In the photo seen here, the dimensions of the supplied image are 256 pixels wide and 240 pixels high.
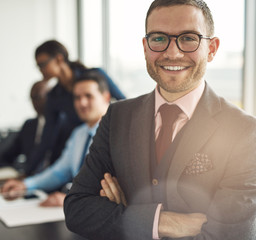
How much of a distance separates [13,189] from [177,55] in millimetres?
1847

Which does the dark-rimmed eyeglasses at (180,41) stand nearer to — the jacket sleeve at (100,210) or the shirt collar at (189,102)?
the shirt collar at (189,102)

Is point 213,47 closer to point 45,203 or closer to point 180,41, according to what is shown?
point 180,41

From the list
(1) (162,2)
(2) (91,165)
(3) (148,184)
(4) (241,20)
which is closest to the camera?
(1) (162,2)

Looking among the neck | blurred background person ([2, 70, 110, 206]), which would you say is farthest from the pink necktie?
the neck

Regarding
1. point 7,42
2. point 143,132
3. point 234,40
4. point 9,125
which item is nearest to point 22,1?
point 7,42

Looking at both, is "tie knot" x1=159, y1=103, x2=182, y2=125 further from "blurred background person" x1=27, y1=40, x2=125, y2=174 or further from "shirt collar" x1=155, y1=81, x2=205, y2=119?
"blurred background person" x1=27, y1=40, x2=125, y2=174

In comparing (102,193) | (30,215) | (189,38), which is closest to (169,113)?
(189,38)

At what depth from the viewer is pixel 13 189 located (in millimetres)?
2678

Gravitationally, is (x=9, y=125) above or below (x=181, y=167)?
below

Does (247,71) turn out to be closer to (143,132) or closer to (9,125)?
(143,132)

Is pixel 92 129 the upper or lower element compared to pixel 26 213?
upper

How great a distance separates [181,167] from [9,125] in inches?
180

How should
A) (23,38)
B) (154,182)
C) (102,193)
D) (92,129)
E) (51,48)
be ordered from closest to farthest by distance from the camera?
(154,182), (102,193), (92,129), (51,48), (23,38)

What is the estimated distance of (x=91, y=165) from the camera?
144cm
